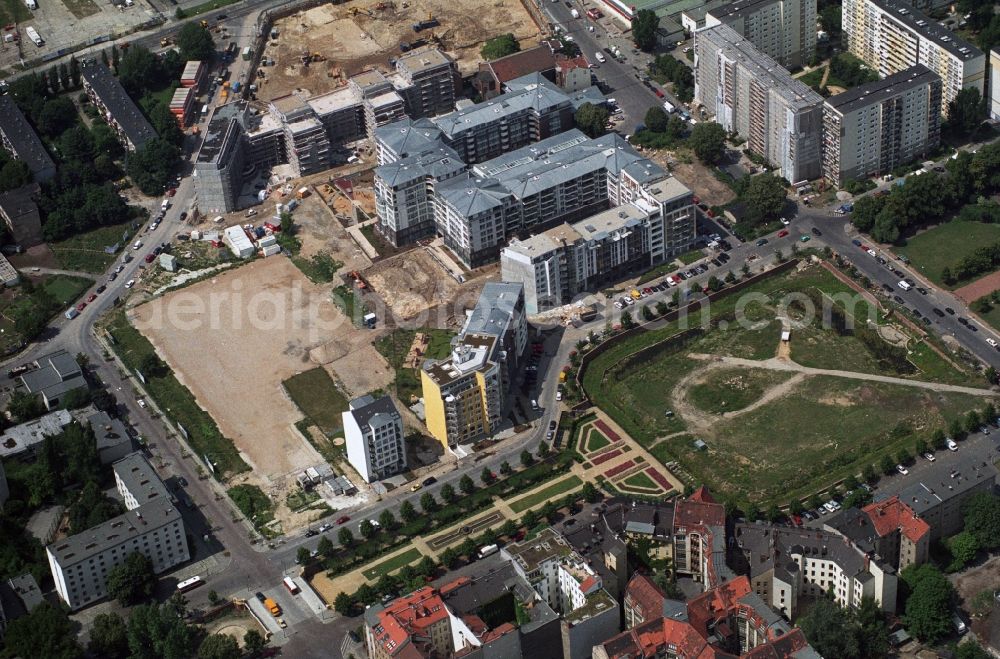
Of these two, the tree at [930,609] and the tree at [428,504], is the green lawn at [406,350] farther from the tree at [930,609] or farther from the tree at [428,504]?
the tree at [930,609]

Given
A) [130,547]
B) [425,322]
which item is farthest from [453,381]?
[130,547]

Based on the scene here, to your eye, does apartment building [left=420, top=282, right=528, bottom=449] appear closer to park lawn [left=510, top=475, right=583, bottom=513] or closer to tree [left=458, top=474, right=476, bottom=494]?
tree [left=458, top=474, right=476, bottom=494]

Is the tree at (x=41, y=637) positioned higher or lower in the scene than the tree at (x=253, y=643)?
higher

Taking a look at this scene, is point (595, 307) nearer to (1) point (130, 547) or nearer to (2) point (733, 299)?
(2) point (733, 299)

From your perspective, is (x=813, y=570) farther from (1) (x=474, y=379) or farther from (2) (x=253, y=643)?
(2) (x=253, y=643)

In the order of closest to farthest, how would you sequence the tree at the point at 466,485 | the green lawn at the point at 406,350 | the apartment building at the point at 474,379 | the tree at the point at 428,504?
1. the tree at the point at 428,504
2. the tree at the point at 466,485
3. the apartment building at the point at 474,379
4. the green lawn at the point at 406,350

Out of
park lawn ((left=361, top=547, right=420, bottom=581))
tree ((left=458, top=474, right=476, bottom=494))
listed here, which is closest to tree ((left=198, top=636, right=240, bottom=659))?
park lawn ((left=361, top=547, right=420, bottom=581))

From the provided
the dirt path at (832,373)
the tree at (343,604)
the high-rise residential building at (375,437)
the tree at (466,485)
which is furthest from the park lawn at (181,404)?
the dirt path at (832,373)
